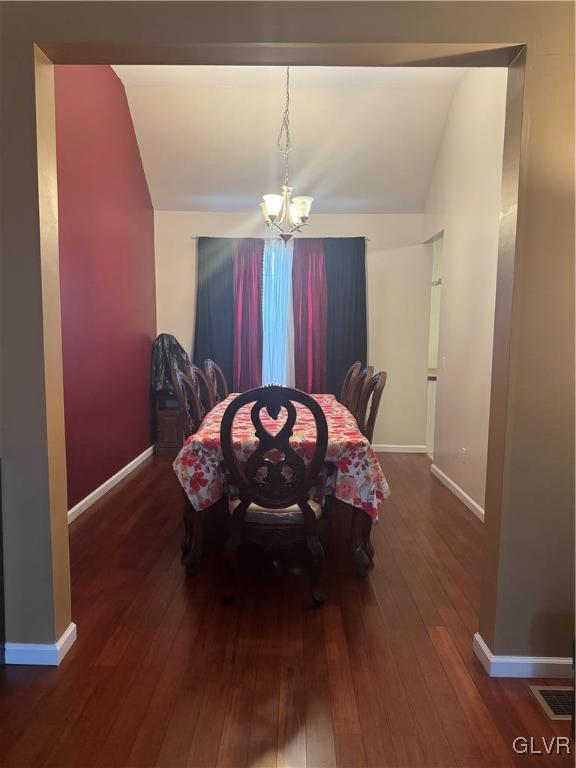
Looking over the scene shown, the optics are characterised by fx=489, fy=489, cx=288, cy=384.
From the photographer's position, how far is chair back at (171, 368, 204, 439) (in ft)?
8.53

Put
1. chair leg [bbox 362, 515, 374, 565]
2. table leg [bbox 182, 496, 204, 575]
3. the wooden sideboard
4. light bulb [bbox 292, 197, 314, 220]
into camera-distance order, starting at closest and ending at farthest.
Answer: table leg [bbox 182, 496, 204, 575]
chair leg [bbox 362, 515, 374, 565]
light bulb [bbox 292, 197, 314, 220]
the wooden sideboard

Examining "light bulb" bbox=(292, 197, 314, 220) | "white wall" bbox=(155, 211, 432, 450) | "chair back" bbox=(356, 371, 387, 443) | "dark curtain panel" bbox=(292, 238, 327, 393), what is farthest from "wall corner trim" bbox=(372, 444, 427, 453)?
"light bulb" bbox=(292, 197, 314, 220)

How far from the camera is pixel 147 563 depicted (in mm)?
2713

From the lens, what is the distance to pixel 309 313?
17.1ft

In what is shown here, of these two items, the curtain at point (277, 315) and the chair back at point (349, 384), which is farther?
the curtain at point (277, 315)

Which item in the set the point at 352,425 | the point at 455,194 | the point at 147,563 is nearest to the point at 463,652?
the point at 352,425

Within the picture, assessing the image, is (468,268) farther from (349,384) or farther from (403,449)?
(403,449)

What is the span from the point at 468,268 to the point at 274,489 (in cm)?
253

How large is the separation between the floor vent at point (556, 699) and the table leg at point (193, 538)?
62.3 inches

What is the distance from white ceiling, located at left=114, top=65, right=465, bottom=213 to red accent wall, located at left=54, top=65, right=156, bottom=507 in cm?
26

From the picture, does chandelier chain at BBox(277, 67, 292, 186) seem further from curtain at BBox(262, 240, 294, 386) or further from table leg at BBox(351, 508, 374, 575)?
table leg at BBox(351, 508, 374, 575)

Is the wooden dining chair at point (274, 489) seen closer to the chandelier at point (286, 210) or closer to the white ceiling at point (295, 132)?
the chandelier at point (286, 210)
